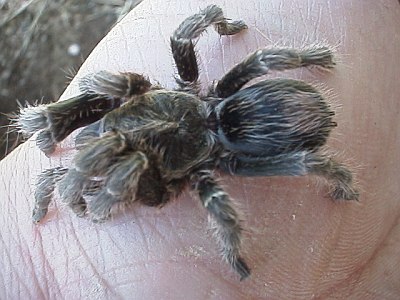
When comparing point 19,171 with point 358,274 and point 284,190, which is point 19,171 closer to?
point 284,190

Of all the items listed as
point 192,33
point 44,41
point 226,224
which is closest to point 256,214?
point 226,224

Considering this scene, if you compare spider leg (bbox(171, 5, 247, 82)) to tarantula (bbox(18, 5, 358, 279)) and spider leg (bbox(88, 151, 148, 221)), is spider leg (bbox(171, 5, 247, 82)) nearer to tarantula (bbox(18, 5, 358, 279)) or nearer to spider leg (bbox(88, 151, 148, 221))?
tarantula (bbox(18, 5, 358, 279))

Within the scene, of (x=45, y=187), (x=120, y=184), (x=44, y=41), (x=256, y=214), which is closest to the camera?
(x=120, y=184)

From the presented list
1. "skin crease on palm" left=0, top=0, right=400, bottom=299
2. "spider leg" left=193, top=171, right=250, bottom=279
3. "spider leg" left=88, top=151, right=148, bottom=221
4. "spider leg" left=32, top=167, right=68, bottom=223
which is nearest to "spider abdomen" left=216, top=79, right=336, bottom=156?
"skin crease on palm" left=0, top=0, right=400, bottom=299

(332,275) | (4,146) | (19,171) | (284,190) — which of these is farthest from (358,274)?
(4,146)

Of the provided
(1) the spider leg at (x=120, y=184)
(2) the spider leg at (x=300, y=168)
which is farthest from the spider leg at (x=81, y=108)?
(2) the spider leg at (x=300, y=168)

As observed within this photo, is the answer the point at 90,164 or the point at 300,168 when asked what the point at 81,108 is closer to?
the point at 90,164
